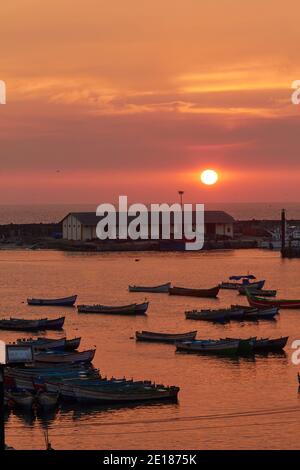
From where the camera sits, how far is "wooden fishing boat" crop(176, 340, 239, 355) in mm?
35656

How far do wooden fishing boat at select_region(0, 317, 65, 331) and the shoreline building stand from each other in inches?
2180

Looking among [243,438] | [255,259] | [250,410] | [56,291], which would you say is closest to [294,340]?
[250,410]

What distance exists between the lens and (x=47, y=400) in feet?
88.5

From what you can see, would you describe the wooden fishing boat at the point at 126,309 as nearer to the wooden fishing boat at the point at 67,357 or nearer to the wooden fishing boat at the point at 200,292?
the wooden fishing boat at the point at 200,292

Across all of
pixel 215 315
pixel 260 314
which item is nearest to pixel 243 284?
pixel 260 314

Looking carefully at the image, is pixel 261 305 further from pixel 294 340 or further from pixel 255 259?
pixel 255 259

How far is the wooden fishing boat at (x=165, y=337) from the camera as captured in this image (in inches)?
1507

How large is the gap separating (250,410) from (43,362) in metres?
7.79

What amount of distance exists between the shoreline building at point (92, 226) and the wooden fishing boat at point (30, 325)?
55363 millimetres

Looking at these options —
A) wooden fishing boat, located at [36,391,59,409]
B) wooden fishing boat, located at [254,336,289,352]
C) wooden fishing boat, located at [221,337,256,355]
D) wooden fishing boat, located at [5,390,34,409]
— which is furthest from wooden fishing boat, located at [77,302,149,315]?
wooden fishing boat, located at [5,390,34,409]

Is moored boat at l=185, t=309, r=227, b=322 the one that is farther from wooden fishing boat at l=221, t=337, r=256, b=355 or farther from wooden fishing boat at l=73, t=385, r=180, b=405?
wooden fishing boat at l=73, t=385, r=180, b=405

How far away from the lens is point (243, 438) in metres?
24.2

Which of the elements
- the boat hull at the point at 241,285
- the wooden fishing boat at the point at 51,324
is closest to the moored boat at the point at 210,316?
the wooden fishing boat at the point at 51,324

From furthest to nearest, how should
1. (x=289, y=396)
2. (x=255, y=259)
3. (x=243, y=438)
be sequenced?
(x=255, y=259) < (x=289, y=396) < (x=243, y=438)
